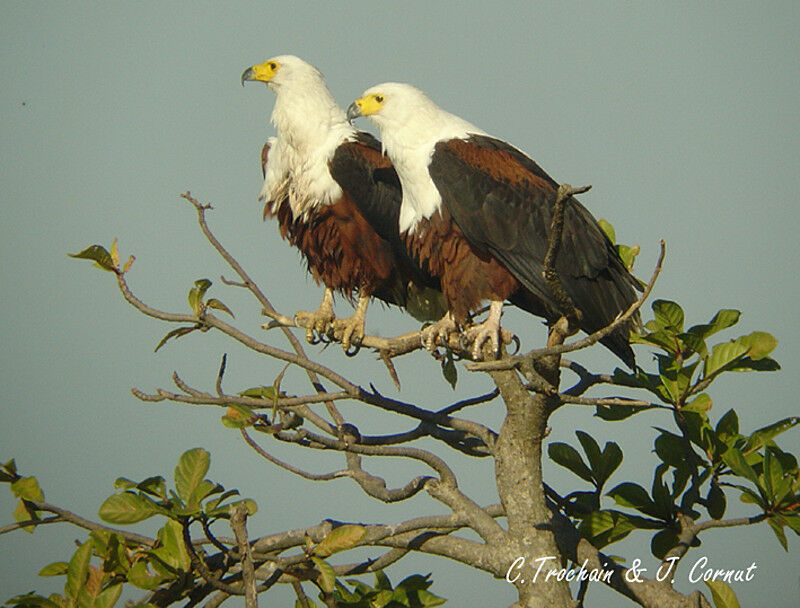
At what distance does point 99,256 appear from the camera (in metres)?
3.96

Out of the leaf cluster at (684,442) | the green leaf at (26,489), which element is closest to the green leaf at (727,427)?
the leaf cluster at (684,442)

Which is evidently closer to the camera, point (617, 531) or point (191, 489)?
point (191, 489)

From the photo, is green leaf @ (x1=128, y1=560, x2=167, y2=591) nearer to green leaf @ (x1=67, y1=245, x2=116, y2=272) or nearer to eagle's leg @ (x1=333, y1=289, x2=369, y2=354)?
green leaf @ (x1=67, y1=245, x2=116, y2=272)

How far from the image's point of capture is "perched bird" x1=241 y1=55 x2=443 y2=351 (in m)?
5.52

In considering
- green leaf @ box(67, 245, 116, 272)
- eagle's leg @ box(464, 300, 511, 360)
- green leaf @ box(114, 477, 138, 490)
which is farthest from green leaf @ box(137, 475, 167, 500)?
eagle's leg @ box(464, 300, 511, 360)

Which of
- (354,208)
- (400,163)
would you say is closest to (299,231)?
(354,208)

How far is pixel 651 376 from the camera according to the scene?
4.06 meters

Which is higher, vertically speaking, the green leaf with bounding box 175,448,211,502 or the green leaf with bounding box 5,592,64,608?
the green leaf with bounding box 175,448,211,502

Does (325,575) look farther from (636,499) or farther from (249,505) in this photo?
(636,499)

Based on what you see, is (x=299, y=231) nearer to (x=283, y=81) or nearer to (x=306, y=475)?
(x=283, y=81)

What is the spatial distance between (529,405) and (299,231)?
2434 millimetres

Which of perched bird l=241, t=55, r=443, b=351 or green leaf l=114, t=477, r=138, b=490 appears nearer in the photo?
green leaf l=114, t=477, r=138, b=490

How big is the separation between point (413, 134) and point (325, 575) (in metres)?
2.58

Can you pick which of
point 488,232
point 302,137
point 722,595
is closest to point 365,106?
point 302,137
